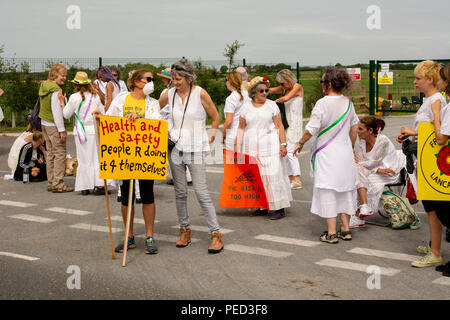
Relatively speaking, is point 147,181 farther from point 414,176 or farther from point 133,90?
point 414,176

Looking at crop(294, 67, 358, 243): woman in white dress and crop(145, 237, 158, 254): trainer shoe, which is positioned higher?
crop(294, 67, 358, 243): woman in white dress

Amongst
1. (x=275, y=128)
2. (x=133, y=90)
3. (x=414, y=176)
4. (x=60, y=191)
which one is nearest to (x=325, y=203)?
(x=414, y=176)

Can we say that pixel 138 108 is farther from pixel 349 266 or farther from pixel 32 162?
pixel 32 162

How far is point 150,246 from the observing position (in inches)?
279

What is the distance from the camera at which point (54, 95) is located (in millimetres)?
10891

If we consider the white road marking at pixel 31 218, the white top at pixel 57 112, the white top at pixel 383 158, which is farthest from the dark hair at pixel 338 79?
the white top at pixel 57 112

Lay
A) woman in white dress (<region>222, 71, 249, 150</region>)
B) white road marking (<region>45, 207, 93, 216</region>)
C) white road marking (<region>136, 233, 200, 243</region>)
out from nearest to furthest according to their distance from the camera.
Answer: white road marking (<region>136, 233, 200, 243</region>)
white road marking (<region>45, 207, 93, 216</region>)
woman in white dress (<region>222, 71, 249, 150</region>)

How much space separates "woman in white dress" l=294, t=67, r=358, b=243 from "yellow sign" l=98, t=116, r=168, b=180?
1.71 m

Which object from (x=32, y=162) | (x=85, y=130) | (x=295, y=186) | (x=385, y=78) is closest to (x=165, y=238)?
(x=85, y=130)

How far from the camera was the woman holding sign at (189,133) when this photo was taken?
23.5 ft

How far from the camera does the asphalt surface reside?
5.73 meters

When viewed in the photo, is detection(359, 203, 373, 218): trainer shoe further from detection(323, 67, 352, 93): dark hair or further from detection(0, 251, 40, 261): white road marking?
detection(0, 251, 40, 261): white road marking

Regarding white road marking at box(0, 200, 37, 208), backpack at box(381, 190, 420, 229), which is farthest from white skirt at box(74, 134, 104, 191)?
backpack at box(381, 190, 420, 229)
